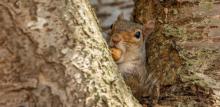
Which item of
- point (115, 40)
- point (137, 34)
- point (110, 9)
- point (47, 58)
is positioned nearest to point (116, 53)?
point (115, 40)

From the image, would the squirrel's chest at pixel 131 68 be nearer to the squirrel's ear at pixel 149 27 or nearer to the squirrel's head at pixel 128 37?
the squirrel's head at pixel 128 37

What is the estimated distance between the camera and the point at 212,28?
1.86 metres

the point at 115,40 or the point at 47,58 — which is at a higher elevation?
the point at 47,58

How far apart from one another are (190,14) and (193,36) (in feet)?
0.37

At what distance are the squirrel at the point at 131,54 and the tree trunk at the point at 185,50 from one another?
0.17 feet

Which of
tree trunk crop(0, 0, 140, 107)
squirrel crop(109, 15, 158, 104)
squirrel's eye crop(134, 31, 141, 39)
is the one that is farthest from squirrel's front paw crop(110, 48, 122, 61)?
tree trunk crop(0, 0, 140, 107)

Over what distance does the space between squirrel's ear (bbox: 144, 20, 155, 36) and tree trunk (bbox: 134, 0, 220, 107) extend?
26mm

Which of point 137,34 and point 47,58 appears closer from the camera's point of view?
point 47,58

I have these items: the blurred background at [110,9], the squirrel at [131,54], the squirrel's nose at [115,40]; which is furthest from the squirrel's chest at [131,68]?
the blurred background at [110,9]

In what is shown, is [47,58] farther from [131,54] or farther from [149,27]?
[149,27]

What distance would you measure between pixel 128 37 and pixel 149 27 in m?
0.16

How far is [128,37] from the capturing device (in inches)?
78.7

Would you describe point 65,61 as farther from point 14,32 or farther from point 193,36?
point 193,36

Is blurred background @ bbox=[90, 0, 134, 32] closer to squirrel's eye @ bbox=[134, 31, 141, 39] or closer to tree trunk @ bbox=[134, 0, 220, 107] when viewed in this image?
tree trunk @ bbox=[134, 0, 220, 107]
